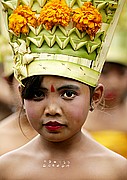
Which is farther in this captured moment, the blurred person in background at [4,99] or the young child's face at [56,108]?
the blurred person in background at [4,99]

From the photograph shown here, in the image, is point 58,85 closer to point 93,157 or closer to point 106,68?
point 93,157

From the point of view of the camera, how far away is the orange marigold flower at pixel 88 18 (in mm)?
4578

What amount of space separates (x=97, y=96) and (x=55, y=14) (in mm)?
502

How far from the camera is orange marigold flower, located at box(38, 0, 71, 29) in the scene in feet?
15.0

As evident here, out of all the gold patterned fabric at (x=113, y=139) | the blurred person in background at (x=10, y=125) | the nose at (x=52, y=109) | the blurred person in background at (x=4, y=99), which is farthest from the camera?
the blurred person in background at (x=4, y=99)

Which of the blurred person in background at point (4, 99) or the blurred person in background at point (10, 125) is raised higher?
the blurred person in background at point (10, 125)

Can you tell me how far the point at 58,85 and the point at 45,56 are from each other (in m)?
0.15

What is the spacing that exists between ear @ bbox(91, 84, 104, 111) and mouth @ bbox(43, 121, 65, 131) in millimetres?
276

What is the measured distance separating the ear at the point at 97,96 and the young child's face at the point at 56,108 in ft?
0.53

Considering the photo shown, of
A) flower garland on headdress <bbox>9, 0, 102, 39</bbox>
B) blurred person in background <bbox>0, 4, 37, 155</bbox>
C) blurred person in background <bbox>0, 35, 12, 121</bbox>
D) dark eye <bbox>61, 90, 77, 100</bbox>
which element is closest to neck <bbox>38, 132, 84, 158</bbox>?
dark eye <bbox>61, 90, 77, 100</bbox>

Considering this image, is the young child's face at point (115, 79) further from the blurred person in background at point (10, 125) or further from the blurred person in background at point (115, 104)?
the blurred person in background at point (10, 125)

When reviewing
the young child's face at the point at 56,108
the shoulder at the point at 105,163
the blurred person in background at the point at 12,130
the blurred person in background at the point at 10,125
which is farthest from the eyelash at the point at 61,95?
the blurred person in background at the point at 12,130

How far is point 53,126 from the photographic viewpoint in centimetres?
457

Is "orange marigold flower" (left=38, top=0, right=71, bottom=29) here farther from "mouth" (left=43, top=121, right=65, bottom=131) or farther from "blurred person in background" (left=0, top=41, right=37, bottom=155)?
"blurred person in background" (left=0, top=41, right=37, bottom=155)
